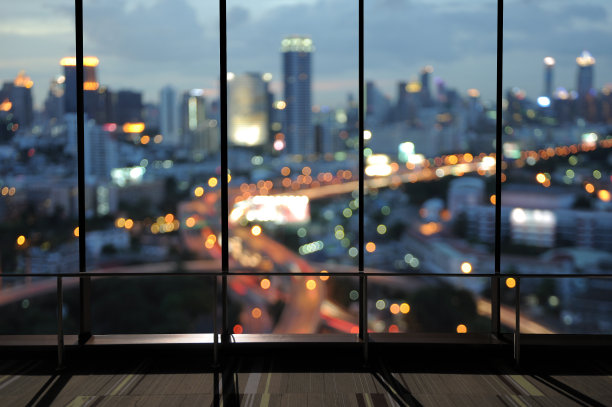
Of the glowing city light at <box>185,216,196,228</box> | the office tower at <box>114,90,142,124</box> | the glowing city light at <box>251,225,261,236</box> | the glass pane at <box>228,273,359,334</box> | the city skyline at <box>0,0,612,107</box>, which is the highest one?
the city skyline at <box>0,0,612,107</box>

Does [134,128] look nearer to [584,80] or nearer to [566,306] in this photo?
[584,80]

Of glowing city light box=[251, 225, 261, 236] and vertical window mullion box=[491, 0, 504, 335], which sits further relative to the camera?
glowing city light box=[251, 225, 261, 236]

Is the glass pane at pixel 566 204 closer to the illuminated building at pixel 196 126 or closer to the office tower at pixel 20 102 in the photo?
the illuminated building at pixel 196 126

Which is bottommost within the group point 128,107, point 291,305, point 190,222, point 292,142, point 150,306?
point 291,305

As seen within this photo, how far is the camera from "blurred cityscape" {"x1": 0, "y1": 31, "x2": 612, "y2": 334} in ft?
57.7

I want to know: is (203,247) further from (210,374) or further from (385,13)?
(210,374)

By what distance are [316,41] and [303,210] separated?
1398cm

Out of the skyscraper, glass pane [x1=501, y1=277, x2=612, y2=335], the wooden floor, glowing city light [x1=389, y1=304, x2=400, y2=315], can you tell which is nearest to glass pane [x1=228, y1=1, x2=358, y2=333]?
the wooden floor

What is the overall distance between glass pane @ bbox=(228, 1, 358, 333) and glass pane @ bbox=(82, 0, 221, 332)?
51.7 inches

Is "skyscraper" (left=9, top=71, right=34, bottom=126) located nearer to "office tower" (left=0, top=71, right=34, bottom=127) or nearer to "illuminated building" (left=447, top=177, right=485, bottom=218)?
"office tower" (left=0, top=71, right=34, bottom=127)

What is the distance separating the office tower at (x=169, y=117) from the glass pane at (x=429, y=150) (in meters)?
5.56

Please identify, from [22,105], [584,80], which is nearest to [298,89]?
[22,105]

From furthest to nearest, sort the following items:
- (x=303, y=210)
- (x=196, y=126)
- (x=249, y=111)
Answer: (x=303, y=210) < (x=196, y=126) < (x=249, y=111)

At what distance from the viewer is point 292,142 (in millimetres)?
15609
